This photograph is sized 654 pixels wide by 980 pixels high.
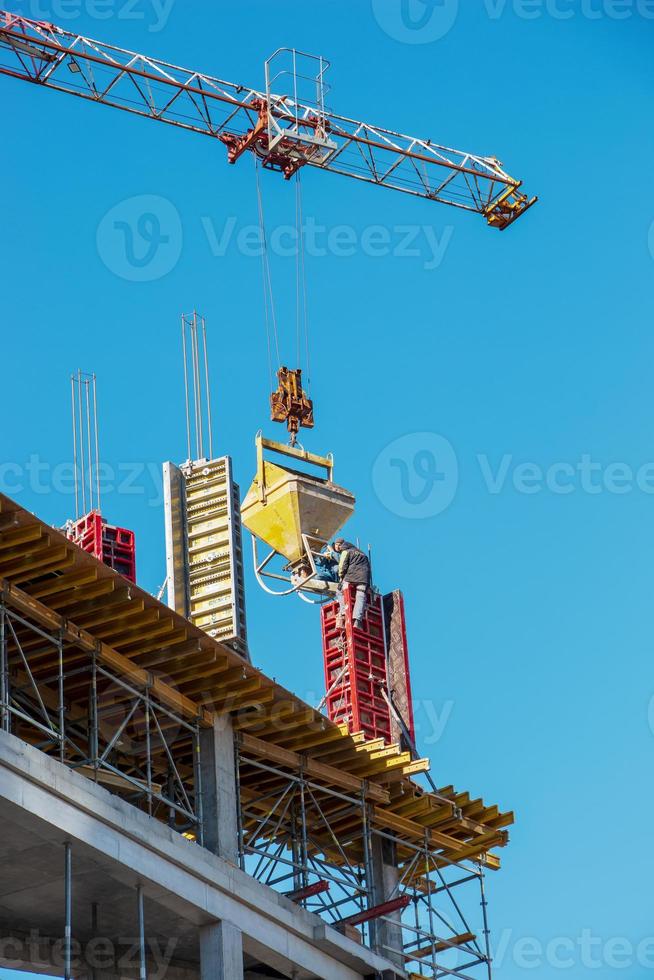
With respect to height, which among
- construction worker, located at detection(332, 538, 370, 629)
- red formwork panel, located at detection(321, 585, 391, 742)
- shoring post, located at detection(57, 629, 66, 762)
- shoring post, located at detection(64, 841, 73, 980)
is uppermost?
construction worker, located at detection(332, 538, 370, 629)

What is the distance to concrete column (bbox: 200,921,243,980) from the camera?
44.5 metres

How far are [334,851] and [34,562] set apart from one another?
16.7 m

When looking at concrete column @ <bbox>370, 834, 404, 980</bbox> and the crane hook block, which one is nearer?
concrete column @ <bbox>370, 834, 404, 980</bbox>

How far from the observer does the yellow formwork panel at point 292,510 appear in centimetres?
7044

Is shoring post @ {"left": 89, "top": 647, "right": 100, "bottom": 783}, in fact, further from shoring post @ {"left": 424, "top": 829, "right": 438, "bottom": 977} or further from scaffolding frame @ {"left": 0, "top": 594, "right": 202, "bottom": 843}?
shoring post @ {"left": 424, "top": 829, "right": 438, "bottom": 977}

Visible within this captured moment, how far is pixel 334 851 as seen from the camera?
54406mm

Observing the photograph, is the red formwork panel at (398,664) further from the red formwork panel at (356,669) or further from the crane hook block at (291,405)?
the crane hook block at (291,405)

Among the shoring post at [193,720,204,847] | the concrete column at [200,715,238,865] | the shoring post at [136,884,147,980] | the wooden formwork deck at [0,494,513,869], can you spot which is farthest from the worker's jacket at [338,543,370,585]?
the shoring post at [136,884,147,980]

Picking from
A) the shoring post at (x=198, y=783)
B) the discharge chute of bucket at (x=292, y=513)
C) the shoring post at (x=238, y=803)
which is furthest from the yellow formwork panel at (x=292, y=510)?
the shoring post at (x=198, y=783)

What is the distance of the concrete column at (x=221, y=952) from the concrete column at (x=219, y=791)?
151 centimetres

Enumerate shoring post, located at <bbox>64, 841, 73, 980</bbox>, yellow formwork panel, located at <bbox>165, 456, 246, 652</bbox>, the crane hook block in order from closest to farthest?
shoring post, located at <bbox>64, 841, 73, 980</bbox> < yellow formwork panel, located at <bbox>165, 456, 246, 652</bbox> < the crane hook block

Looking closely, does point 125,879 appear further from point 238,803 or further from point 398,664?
point 398,664

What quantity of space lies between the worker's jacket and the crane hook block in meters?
8.74

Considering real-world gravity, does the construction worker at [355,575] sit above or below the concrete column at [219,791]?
above
